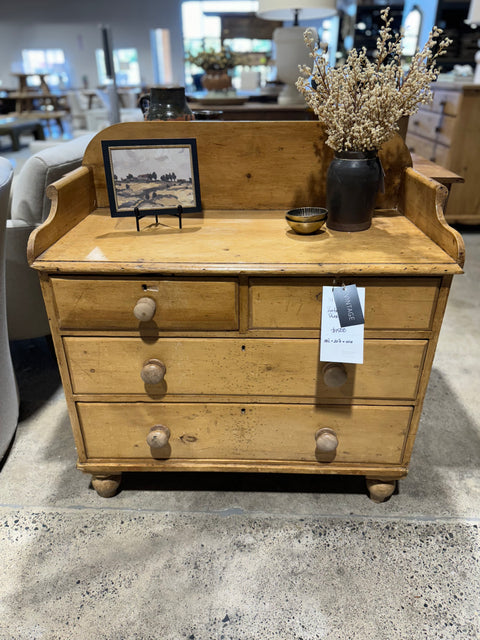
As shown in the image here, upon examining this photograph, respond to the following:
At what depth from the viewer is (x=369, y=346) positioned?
1.09 metres

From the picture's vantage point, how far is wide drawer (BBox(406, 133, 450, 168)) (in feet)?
10.8

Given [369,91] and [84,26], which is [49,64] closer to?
[84,26]

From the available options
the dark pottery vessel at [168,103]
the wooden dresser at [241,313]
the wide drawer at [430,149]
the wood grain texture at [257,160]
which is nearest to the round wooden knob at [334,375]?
the wooden dresser at [241,313]

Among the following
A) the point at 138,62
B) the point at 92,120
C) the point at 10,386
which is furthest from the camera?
the point at 138,62

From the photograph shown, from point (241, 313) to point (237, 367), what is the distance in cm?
15

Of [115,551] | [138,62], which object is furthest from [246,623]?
[138,62]

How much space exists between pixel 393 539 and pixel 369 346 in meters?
0.56

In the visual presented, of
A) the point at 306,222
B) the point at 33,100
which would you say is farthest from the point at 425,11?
the point at 33,100

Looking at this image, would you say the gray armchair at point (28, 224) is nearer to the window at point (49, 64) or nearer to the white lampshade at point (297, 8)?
the white lampshade at point (297, 8)

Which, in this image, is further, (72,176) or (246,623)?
(72,176)

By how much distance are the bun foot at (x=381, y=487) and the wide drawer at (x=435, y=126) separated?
9.10 feet

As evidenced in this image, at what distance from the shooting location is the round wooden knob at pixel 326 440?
117 centimetres

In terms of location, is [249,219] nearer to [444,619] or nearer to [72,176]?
[72,176]

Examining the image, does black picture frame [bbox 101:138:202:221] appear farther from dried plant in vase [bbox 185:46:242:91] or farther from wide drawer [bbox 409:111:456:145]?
wide drawer [bbox 409:111:456:145]
